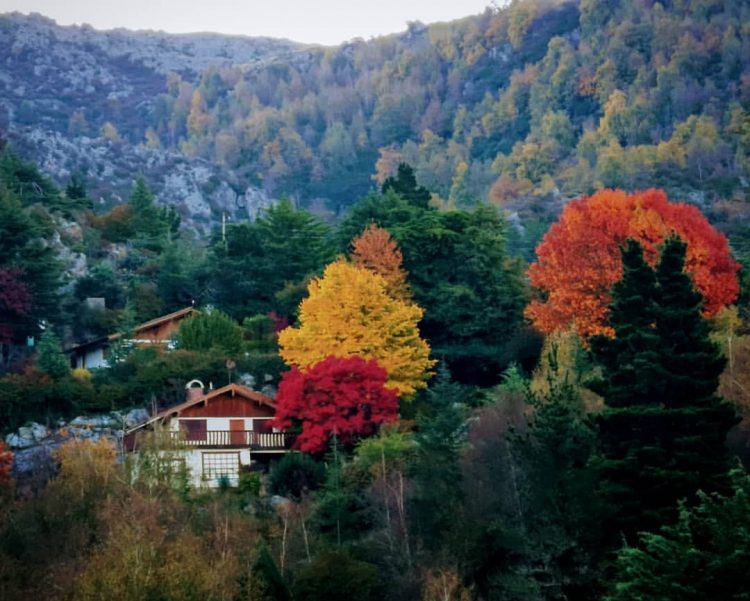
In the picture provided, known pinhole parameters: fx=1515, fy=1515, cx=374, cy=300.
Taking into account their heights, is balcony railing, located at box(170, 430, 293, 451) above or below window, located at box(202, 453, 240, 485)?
above

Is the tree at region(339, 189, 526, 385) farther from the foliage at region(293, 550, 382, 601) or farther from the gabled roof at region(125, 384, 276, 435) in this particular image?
the foliage at region(293, 550, 382, 601)

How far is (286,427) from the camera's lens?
50500 mm

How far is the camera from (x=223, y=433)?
5138 centimetres

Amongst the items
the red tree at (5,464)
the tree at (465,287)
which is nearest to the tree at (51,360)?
the red tree at (5,464)

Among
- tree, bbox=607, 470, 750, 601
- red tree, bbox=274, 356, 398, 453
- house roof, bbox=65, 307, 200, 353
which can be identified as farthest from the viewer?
house roof, bbox=65, 307, 200, 353

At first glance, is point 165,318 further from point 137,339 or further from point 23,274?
point 23,274

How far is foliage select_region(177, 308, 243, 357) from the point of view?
2331 inches

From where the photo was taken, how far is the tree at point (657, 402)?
35.3 m

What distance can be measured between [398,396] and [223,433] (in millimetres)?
6084

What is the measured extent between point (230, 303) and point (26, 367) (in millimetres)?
11553

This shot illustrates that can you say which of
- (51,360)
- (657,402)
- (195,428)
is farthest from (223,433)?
(657,402)

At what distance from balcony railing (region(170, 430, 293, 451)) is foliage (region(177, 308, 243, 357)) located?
25.7 ft

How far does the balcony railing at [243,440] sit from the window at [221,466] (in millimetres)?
313

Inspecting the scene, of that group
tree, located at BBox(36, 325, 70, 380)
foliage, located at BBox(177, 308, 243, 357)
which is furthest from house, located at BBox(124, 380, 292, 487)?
foliage, located at BBox(177, 308, 243, 357)
